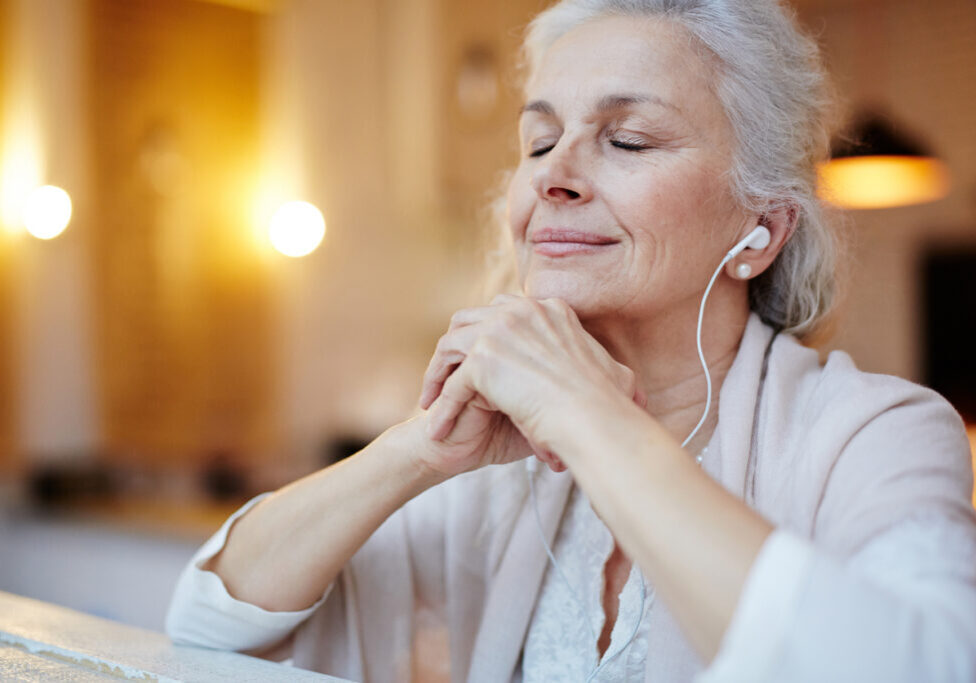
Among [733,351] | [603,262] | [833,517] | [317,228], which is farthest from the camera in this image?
[317,228]

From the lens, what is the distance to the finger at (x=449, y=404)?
1081 millimetres

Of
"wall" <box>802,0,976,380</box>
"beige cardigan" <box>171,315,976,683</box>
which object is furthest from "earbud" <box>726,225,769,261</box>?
"wall" <box>802,0,976,380</box>

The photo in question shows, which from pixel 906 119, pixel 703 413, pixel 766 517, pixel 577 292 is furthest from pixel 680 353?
pixel 906 119

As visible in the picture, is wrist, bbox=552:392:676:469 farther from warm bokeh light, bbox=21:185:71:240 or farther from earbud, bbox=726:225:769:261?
warm bokeh light, bbox=21:185:71:240

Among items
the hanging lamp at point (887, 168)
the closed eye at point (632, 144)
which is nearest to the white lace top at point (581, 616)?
the closed eye at point (632, 144)

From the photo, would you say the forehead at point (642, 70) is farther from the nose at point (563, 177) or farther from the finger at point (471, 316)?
the finger at point (471, 316)

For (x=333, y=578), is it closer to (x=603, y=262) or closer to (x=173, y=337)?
(x=603, y=262)

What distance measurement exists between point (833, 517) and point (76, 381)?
13.2 ft

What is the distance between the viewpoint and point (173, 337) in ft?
15.3

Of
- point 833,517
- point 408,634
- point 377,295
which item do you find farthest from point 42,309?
point 833,517

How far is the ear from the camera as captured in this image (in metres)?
1.34

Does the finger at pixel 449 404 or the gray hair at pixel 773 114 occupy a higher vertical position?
the gray hair at pixel 773 114

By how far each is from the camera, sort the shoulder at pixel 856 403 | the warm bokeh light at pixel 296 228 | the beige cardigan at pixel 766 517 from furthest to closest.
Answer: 1. the warm bokeh light at pixel 296 228
2. the shoulder at pixel 856 403
3. the beige cardigan at pixel 766 517

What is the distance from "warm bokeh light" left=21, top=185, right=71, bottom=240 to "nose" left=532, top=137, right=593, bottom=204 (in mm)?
3555
